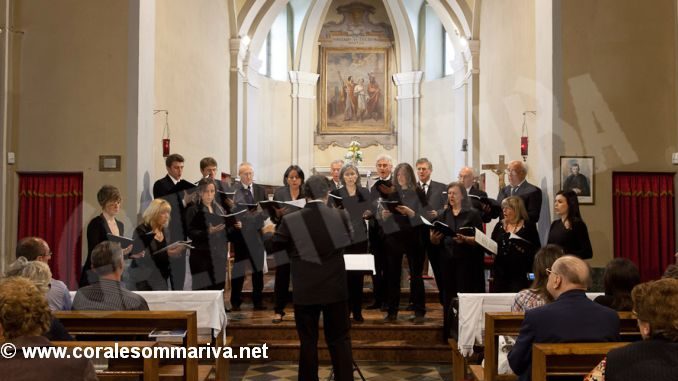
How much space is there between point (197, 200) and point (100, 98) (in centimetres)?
168

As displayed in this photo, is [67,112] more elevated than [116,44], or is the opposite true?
[116,44]

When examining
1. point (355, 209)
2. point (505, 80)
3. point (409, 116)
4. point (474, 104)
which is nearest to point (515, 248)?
point (355, 209)

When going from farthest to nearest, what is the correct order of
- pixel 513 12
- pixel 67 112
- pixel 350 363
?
pixel 513 12, pixel 67 112, pixel 350 363

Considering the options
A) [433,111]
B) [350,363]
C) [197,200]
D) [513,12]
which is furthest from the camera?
[433,111]

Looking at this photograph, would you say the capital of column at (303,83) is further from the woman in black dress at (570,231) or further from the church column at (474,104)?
the woman in black dress at (570,231)

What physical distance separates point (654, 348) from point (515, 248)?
330 centimetres

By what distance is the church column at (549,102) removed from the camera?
7.31 meters

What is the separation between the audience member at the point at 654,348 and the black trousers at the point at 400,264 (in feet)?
13.1

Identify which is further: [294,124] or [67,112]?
[294,124]

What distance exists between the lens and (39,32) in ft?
23.3

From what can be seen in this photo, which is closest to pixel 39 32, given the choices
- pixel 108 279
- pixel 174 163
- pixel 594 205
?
pixel 174 163

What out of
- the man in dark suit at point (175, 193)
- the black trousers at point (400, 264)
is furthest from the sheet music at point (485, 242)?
Result: the man in dark suit at point (175, 193)

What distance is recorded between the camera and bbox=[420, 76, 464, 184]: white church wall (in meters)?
16.1

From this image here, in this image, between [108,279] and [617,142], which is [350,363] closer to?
[108,279]
